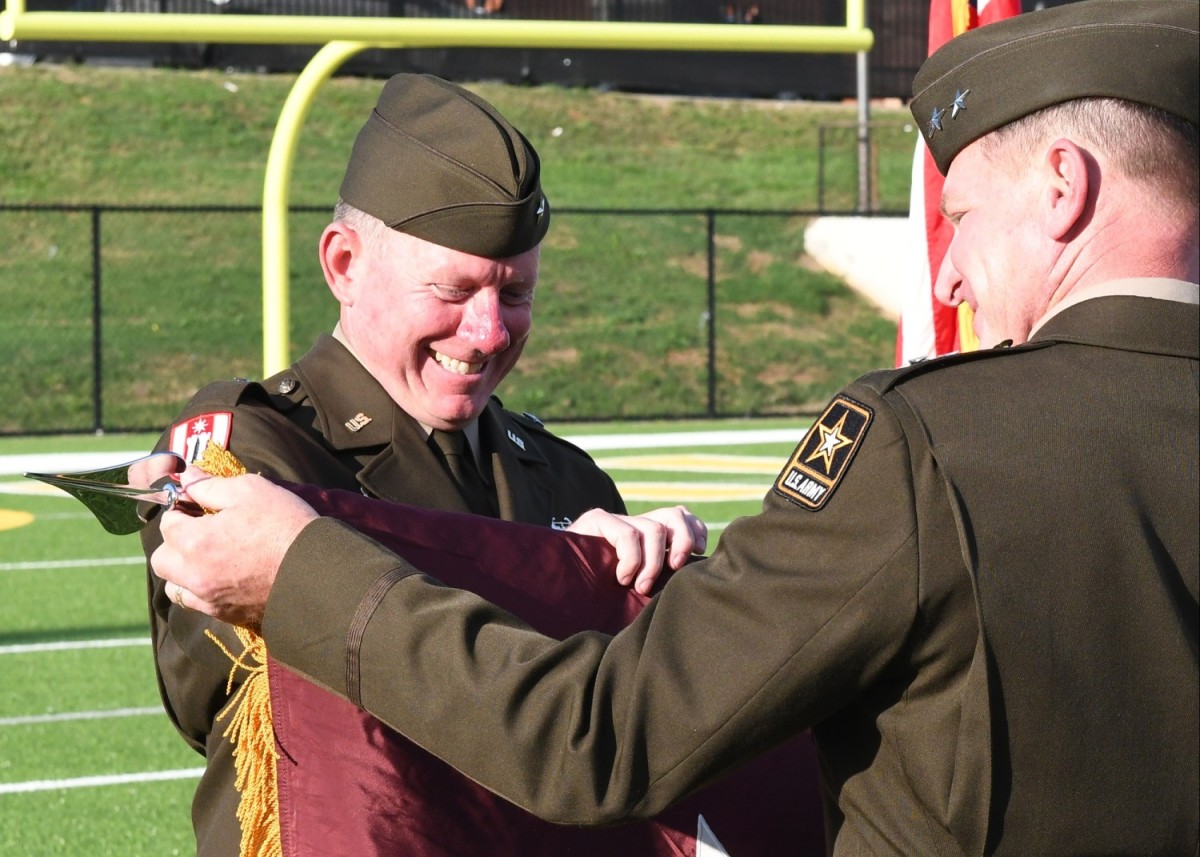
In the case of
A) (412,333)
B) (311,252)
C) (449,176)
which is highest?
→ (311,252)

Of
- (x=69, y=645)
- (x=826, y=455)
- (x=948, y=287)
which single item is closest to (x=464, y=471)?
(x=948, y=287)

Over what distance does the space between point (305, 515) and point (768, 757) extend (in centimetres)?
71

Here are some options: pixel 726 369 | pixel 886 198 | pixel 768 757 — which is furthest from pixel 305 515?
pixel 886 198

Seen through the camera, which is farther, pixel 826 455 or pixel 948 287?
pixel 948 287

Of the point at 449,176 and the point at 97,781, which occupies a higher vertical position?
the point at 449,176

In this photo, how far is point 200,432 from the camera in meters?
2.34

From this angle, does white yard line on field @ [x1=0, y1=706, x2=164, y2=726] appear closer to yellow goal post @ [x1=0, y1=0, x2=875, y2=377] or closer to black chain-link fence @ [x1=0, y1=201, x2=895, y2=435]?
yellow goal post @ [x1=0, y1=0, x2=875, y2=377]

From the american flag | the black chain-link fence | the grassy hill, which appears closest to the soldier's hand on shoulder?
the american flag

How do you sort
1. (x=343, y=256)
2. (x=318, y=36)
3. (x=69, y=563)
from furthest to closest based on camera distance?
(x=69, y=563) → (x=318, y=36) → (x=343, y=256)

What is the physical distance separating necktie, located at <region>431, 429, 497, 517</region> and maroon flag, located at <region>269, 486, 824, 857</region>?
442 mm

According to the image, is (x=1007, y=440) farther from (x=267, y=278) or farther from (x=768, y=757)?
(x=267, y=278)

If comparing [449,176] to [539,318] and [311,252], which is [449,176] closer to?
[539,318]

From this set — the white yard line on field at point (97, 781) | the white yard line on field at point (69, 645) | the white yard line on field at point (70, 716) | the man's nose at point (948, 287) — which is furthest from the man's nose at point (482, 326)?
the white yard line on field at point (69, 645)

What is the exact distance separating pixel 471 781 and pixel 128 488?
53cm
